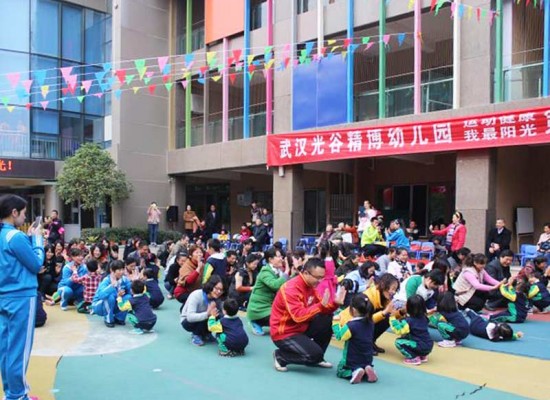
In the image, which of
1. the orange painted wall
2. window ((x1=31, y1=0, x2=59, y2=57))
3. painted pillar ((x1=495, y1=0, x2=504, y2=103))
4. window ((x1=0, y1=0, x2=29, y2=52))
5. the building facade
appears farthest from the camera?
window ((x1=31, y1=0, x2=59, y2=57))

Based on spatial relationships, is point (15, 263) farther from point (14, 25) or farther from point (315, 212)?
point (14, 25)

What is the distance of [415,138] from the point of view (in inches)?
508

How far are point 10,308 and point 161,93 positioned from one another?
17761mm

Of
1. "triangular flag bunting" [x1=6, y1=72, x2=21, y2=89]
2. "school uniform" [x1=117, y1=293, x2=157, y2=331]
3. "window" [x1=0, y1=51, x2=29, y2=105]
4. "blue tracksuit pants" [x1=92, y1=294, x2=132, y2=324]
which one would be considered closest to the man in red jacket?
"school uniform" [x1=117, y1=293, x2=157, y2=331]

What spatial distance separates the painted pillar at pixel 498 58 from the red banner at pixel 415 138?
1.01m

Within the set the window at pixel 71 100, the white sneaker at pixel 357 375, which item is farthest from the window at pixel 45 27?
the white sneaker at pixel 357 375

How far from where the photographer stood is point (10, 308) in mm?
3871

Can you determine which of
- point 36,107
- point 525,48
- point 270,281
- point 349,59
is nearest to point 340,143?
point 349,59

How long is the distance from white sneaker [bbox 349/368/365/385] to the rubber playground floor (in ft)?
0.22

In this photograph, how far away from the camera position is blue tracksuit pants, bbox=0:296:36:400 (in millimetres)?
3867

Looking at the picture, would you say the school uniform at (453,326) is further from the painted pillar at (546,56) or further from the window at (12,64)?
the window at (12,64)

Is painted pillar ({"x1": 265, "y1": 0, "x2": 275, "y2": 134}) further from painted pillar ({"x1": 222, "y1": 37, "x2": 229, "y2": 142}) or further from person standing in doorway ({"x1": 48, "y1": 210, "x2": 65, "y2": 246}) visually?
person standing in doorway ({"x1": 48, "y1": 210, "x2": 65, "y2": 246})

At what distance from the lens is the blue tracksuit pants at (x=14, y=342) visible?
→ 3.87m

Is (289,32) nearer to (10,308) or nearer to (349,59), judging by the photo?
(349,59)
